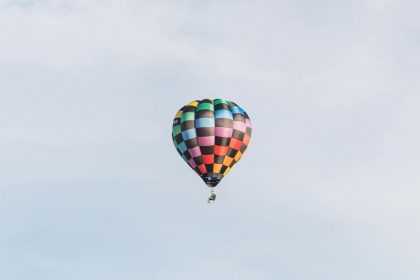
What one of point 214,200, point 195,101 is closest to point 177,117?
point 195,101

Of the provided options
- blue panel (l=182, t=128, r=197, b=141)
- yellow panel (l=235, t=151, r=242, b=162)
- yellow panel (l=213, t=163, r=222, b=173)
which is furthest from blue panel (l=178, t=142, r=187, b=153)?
yellow panel (l=235, t=151, r=242, b=162)

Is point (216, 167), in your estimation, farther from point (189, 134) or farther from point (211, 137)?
point (189, 134)

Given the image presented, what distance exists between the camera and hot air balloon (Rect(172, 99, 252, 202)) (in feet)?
315

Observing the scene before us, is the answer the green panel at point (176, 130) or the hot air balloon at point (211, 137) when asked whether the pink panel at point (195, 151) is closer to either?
the hot air balloon at point (211, 137)

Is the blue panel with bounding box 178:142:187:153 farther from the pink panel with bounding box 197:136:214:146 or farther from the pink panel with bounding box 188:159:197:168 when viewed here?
the pink panel with bounding box 197:136:214:146

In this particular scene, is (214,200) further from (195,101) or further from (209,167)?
(195,101)

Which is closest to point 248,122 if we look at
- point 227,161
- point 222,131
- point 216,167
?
point 222,131

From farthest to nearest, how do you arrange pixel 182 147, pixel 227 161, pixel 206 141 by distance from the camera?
1. pixel 182 147
2. pixel 227 161
3. pixel 206 141

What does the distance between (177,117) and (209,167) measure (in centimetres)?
548

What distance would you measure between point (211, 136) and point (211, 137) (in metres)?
0.09

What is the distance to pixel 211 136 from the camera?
3775 inches

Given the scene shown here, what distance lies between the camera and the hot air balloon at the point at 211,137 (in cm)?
9594

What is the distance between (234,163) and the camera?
98000 millimetres

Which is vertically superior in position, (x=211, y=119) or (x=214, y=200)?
(x=211, y=119)
